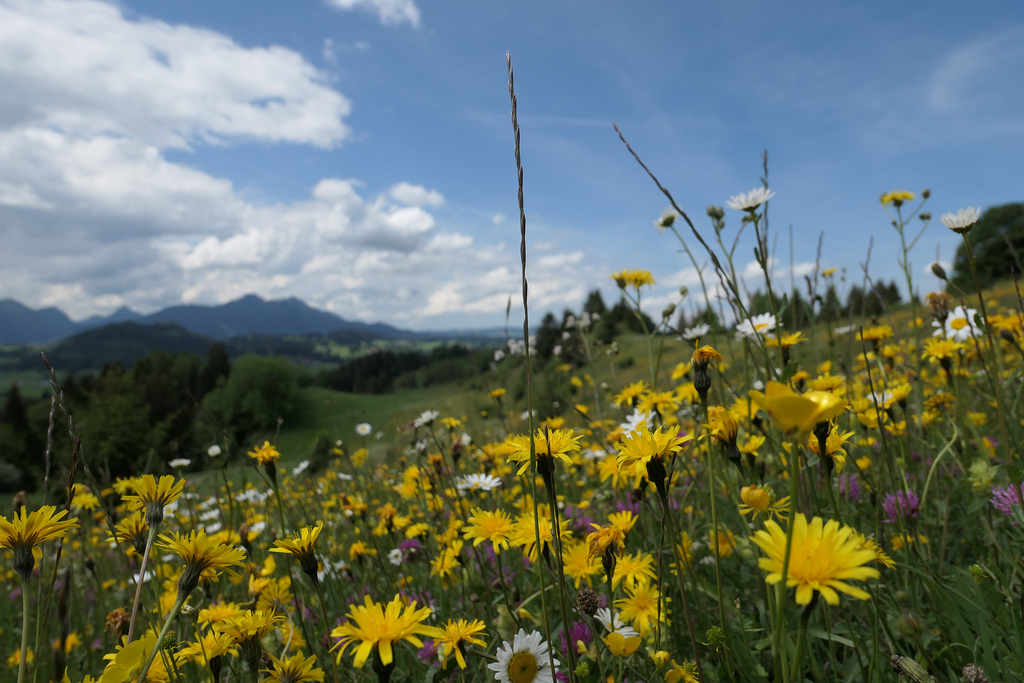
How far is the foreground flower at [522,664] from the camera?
1.10 meters

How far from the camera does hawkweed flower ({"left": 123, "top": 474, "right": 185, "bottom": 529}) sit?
1.09m

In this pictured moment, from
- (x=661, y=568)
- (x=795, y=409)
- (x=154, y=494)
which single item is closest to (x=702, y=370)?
(x=661, y=568)

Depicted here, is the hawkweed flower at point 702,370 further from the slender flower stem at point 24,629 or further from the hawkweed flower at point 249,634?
the slender flower stem at point 24,629

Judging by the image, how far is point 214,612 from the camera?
4.96ft

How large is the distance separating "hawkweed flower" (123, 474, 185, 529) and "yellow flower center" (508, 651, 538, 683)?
0.85m

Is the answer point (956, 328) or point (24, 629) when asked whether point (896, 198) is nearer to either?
point (956, 328)

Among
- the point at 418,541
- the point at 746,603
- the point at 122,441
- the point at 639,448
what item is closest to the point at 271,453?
the point at 418,541

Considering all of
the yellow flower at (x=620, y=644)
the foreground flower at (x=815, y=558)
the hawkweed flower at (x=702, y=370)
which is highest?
the hawkweed flower at (x=702, y=370)

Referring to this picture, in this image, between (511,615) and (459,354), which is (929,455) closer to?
(511,615)

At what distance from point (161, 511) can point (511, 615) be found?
0.92 metres

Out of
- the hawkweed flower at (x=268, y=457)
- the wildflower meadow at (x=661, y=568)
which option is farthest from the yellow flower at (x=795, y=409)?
the hawkweed flower at (x=268, y=457)

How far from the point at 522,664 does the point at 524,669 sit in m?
0.01

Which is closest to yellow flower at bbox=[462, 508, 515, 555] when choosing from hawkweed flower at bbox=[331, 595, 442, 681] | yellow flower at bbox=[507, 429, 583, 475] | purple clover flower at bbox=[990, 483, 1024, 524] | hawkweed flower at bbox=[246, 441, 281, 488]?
yellow flower at bbox=[507, 429, 583, 475]

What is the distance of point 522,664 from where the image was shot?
110cm
